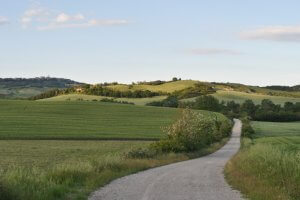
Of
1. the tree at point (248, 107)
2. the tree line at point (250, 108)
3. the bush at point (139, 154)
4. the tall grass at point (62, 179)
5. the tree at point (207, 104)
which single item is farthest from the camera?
the tree at point (248, 107)

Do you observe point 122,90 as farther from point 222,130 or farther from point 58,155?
point 58,155

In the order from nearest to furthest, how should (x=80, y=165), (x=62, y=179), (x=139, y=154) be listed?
(x=62, y=179)
(x=80, y=165)
(x=139, y=154)

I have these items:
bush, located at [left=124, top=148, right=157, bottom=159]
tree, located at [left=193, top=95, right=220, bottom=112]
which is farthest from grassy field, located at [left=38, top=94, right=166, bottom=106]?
bush, located at [left=124, top=148, right=157, bottom=159]

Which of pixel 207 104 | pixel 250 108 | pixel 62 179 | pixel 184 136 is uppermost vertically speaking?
pixel 62 179

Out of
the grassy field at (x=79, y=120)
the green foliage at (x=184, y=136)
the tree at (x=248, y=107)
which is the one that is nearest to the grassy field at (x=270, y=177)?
the green foliage at (x=184, y=136)

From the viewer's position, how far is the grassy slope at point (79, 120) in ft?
250

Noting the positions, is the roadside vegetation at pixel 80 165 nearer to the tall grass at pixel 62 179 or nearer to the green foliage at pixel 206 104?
the tall grass at pixel 62 179

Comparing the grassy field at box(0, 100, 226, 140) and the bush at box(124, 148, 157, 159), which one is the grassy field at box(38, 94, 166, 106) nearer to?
the grassy field at box(0, 100, 226, 140)

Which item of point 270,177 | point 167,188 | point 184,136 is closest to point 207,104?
point 184,136

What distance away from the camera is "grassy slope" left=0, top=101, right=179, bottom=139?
76.2 metres

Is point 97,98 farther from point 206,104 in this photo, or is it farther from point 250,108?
point 250,108

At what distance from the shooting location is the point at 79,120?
323 ft

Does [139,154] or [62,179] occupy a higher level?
[62,179]

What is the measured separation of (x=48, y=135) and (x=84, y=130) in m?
9.40
